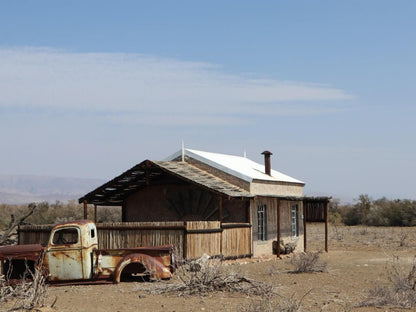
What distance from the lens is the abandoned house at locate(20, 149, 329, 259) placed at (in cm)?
2042

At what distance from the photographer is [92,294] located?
14.6 m

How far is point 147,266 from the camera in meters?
16.1

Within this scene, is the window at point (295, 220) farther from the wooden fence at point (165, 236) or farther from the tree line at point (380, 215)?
the tree line at point (380, 215)

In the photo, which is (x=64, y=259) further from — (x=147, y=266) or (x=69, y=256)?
(x=147, y=266)

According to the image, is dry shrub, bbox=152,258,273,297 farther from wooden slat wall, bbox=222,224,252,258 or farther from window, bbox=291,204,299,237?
window, bbox=291,204,299,237

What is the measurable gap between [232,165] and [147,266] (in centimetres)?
A: 1252

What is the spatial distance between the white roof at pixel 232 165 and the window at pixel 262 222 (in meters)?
1.23

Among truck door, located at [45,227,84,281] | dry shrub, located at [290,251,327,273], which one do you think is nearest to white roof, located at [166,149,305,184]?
dry shrub, located at [290,251,327,273]

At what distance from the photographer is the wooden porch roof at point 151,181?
23.3m

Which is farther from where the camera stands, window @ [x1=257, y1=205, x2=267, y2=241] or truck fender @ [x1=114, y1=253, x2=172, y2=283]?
window @ [x1=257, y1=205, x2=267, y2=241]

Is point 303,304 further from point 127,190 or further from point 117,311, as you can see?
point 127,190

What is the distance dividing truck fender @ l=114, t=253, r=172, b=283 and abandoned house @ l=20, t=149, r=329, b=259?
142 inches

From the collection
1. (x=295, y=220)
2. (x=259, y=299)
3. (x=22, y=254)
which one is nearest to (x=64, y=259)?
(x=22, y=254)

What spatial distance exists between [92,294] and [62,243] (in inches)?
81.8
